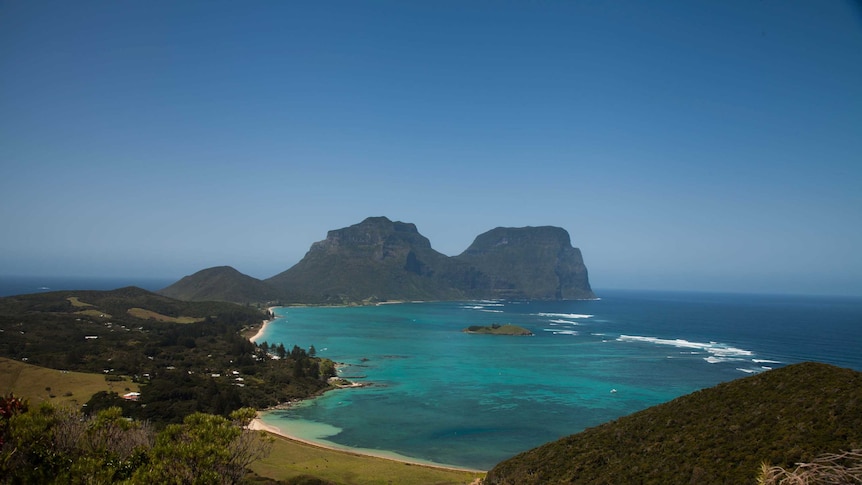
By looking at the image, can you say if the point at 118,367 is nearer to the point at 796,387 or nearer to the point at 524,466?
the point at 524,466

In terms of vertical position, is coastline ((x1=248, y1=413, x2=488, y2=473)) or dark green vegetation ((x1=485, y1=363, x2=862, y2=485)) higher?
dark green vegetation ((x1=485, y1=363, x2=862, y2=485))

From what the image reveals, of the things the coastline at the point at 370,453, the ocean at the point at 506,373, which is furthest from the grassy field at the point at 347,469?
the ocean at the point at 506,373

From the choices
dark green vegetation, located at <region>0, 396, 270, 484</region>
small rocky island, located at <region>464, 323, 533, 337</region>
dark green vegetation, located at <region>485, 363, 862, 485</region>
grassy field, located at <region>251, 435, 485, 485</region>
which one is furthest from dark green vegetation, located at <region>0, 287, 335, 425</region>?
small rocky island, located at <region>464, 323, 533, 337</region>

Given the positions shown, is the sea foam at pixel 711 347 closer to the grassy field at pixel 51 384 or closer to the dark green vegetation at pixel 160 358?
the dark green vegetation at pixel 160 358

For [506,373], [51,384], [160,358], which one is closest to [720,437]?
[506,373]

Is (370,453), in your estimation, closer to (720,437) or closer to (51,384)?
(720,437)

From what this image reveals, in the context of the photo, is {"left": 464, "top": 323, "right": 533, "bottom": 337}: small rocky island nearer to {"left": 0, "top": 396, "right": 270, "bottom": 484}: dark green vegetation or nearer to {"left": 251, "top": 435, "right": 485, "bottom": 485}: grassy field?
{"left": 251, "top": 435, "right": 485, "bottom": 485}: grassy field
